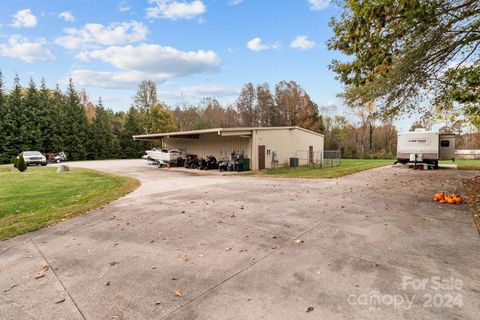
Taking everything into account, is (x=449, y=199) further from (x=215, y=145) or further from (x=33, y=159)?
(x=33, y=159)

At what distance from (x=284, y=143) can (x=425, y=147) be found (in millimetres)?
9181

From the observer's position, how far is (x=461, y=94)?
830 centimetres

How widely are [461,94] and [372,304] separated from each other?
905 centimetres

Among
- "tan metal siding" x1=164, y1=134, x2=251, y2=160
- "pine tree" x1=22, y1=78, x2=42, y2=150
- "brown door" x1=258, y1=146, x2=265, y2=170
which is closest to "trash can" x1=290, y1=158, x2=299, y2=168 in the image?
"brown door" x1=258, y1=146, x2=265, y2=170

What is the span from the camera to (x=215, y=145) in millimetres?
20688

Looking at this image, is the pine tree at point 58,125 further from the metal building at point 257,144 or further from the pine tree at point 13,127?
the metal building at point 257,144

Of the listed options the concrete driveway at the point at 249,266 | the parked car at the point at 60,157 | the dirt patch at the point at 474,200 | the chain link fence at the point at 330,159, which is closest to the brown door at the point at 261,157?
the chain link fence at the point at 330,159

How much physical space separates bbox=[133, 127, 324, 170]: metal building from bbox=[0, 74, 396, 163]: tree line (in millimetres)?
12113

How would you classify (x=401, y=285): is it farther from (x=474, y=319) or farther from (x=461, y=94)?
(x=461, y=94)

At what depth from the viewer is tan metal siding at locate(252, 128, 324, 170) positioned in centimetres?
1800

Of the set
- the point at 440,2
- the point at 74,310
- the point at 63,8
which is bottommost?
the point at 74,310

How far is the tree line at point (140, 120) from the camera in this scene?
100 feet

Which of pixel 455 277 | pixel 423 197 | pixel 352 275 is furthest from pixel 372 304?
pixel 423 197

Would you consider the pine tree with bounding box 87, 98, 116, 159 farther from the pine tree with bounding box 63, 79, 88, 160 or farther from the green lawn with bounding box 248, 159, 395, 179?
the green lawn with bounding box 248, 159, 395, 179
